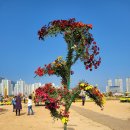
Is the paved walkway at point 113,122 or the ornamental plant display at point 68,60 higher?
the ornamental plant display at point 68,60

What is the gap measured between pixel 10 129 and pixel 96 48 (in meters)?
9.66

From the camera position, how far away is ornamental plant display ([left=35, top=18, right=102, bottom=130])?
42.6 ft

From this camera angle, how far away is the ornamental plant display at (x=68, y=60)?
511 inches

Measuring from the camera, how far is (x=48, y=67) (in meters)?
13.3

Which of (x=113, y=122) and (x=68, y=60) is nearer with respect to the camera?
(x=68, y=60)

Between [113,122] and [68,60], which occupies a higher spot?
[68,60]

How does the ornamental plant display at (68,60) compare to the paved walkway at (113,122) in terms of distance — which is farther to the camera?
the paved walkway at (113,122)

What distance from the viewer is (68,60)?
13.3 meters

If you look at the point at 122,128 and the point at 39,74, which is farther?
the point at 122,128

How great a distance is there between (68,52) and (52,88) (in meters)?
1.37

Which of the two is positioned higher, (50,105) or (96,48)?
(96,48)

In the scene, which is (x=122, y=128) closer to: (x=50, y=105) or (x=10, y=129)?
(x=10, y=129)

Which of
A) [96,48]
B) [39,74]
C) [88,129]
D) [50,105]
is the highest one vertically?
[96,48]

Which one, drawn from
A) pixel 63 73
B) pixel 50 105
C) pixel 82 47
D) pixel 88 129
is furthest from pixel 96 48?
pixel 88 129
